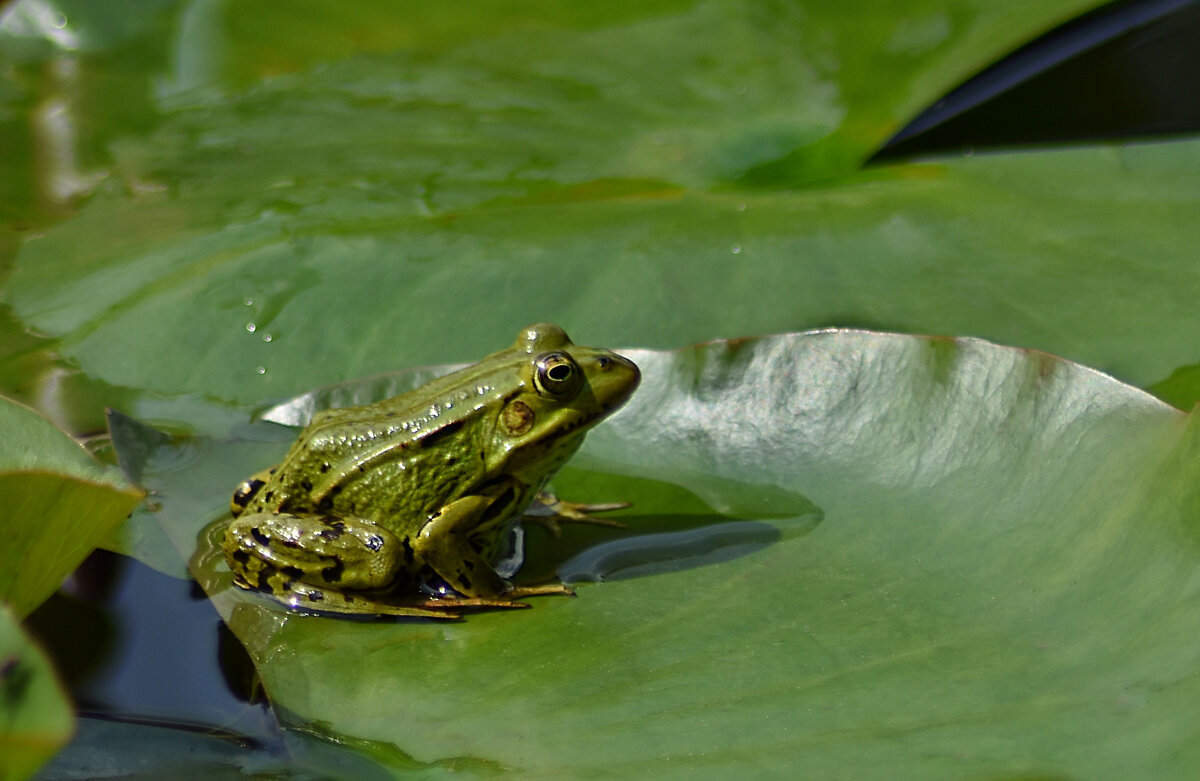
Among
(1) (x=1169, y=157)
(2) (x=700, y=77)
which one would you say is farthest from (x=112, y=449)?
(1) (x=1169, y=157)

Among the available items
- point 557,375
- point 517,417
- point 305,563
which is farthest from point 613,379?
point 305,563

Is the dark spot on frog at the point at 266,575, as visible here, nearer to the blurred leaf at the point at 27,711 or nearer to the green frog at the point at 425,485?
the green frog at the point at 425,485

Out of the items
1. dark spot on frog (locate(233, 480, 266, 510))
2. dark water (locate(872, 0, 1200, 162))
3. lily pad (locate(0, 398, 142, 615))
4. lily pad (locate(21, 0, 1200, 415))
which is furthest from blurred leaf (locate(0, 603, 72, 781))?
dark water (locate(872, 0, 1200, 162))

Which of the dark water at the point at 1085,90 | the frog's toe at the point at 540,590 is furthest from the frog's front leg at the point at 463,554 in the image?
the dark water at the point at 1085,90

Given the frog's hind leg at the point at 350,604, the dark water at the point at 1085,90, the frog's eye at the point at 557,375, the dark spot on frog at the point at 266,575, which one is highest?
the dark water at the point at 1085,90

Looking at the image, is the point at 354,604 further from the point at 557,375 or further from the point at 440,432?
the point at 557,375

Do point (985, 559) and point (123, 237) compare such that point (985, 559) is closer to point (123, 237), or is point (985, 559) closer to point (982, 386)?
point (982, 386)
